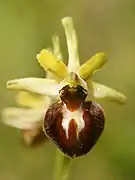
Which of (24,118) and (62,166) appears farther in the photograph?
(24,118)

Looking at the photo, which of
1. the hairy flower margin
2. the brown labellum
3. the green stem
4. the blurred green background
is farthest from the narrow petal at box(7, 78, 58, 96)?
the blurred green background

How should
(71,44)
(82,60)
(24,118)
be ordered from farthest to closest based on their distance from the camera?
(82,60) → (24,118) → (71,44)

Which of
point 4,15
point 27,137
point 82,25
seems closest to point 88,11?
point 82,25

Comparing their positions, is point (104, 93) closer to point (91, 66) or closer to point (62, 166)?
point (91, 66)

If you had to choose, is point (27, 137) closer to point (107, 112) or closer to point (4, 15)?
point (107, 112)

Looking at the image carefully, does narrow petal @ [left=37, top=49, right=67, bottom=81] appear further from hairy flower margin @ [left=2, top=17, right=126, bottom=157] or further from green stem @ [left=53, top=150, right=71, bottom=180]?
green stem @ [left=53, top=150, right=71, bottom=180]

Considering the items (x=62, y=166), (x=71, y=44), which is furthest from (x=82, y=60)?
(x=62, y=166)
